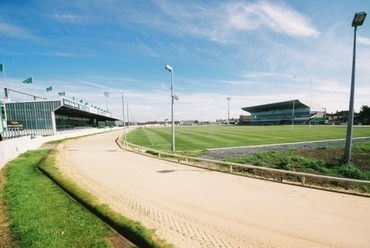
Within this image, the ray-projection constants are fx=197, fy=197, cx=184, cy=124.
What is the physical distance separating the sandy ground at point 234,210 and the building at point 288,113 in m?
98.1

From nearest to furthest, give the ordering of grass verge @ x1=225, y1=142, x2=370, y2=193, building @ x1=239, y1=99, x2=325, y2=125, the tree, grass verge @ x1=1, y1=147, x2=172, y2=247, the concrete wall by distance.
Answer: grass verge @ x1=1, y1=147, x2=172, y2=247
grass verge @ x1=225, y1=142, x2=370, y2=193
the concrete wall
the tree
building @ x1=239, y1=99, x2=325, y2=125

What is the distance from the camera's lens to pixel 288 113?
12144 centimetres

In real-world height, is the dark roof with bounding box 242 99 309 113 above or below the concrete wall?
above

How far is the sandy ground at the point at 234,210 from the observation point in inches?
203

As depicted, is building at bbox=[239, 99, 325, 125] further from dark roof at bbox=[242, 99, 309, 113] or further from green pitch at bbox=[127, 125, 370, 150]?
green pitch at bbox=[127, 125, 370, 150]

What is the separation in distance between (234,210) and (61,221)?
5.61m

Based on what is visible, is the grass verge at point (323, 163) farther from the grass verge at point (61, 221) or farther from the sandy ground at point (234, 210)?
the grass verge at point (61, 221)

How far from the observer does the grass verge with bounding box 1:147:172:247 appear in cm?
515

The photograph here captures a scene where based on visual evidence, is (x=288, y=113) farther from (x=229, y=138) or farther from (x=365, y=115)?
(x=229, y=138)

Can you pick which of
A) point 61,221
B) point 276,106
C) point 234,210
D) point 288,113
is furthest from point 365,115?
point 61,221

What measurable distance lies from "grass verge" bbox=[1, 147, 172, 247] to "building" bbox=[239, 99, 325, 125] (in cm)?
10293

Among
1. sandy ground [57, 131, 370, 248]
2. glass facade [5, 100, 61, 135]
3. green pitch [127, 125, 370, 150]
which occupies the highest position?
glass facade [5, 100, 61, 135]

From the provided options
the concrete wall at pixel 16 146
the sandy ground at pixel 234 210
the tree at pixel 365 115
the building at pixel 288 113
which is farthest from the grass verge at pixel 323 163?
the tree at pixel 365 115

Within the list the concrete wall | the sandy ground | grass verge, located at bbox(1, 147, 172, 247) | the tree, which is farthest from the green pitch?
the tree
